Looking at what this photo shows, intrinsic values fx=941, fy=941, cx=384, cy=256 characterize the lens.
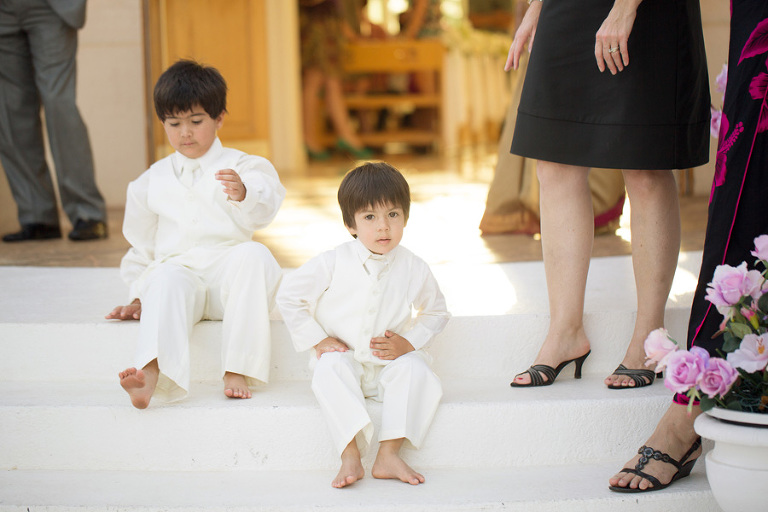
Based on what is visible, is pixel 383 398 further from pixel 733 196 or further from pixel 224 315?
pixel 733 196

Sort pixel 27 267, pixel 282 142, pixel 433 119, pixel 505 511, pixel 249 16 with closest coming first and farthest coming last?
pixel 505 511
pixel 27 267
pixel 249 16
pixel 282 142
pixel 433 119

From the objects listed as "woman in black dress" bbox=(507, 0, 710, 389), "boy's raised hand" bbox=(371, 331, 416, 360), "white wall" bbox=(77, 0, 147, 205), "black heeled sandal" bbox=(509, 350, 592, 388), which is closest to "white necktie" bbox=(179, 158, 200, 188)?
"boy's raised hand" bbox=(371, 331, 416, 360)

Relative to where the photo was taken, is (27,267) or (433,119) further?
(433,119)

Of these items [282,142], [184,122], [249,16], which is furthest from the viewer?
[282,142]

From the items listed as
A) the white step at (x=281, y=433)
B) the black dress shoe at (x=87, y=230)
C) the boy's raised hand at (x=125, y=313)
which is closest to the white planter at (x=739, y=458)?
the white step at (x=281, y=433)

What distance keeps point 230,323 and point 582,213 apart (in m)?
0.85

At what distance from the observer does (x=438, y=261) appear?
3197mm

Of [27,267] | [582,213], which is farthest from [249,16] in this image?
[582,213]

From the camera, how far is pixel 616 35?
1947 millimetres

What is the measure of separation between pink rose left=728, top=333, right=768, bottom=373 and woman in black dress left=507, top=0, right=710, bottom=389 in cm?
50

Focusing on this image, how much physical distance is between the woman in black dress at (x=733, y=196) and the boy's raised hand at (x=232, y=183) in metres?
1.02

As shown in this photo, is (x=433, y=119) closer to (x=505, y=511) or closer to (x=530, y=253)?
(x=530, y=253)

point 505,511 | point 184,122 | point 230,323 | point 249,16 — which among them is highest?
point 249,16

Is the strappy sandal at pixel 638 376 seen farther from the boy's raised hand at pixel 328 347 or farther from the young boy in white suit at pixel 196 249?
the young boy in white suit at pixel 196 249
